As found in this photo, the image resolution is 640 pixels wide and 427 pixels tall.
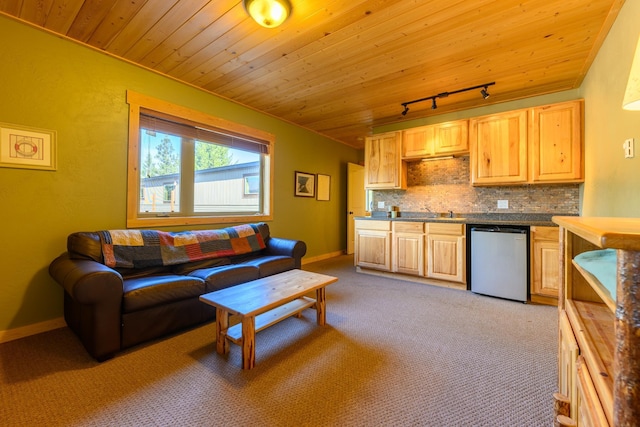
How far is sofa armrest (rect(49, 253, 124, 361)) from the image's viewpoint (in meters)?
1.71

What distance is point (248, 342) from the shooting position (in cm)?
173

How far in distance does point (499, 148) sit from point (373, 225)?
6.34 feet

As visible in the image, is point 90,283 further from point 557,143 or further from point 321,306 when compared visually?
point 557,143

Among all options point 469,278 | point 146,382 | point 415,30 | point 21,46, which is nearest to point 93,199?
point 21,46

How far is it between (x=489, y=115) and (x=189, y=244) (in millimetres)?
3962

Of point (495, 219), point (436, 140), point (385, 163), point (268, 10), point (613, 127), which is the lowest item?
point (495, 219)

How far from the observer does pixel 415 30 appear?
7.11ft

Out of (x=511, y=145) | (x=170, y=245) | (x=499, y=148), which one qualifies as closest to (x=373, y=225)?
(x=499, y=148)

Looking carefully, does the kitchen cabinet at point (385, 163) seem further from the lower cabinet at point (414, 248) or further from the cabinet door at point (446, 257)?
the cabinet door at point (446, 257)

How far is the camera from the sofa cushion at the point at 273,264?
2.91m

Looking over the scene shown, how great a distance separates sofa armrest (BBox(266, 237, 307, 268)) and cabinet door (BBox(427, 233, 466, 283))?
176 cm

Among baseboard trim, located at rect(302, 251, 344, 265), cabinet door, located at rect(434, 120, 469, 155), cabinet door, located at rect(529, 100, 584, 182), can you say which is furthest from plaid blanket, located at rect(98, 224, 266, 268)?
cabinet door, located at rect(529, 100, 584, 182)

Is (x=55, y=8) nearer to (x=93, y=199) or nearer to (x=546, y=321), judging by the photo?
(x=93, y=199)

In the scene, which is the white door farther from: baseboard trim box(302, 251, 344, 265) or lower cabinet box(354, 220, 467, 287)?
lower cabinet box(354, 220, 467, 287)
